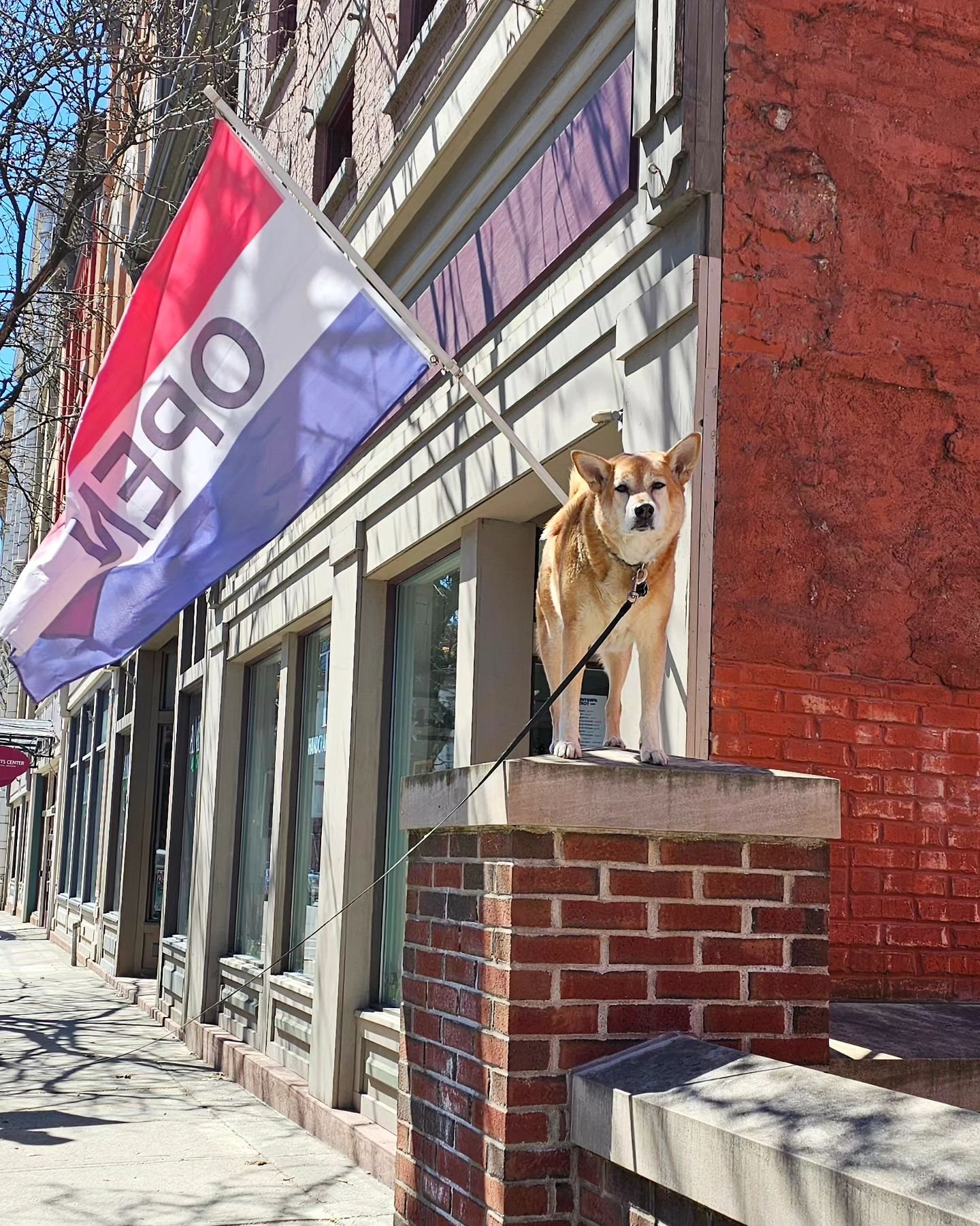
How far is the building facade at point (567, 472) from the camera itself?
16.6 feet

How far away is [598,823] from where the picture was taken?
3625 mm

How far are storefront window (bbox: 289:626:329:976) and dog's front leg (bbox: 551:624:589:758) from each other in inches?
238

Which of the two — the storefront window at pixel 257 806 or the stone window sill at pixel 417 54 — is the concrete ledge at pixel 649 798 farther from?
the storefront window at pixel 257 806

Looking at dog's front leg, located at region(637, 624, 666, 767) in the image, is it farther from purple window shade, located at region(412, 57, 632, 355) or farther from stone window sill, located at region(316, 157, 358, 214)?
stone window sill, located at region(316, 157, 358, 214)

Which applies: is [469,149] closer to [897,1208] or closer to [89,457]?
[89,457]

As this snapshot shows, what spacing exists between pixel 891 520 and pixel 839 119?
5.20ft

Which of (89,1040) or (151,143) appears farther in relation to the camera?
(151,143)

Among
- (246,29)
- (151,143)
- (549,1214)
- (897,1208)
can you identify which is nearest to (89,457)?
(549,1214)

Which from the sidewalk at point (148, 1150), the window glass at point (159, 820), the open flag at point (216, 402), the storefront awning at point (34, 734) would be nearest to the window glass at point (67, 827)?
the storefront awning at point (34, 734)

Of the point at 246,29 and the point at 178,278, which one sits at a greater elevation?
the point at 246,29

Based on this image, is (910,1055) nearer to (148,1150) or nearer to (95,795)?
(148,1150)

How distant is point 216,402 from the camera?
5465mm

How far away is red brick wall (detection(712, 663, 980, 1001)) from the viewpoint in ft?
16.3

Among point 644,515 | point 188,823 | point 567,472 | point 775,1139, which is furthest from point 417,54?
point 188,823
